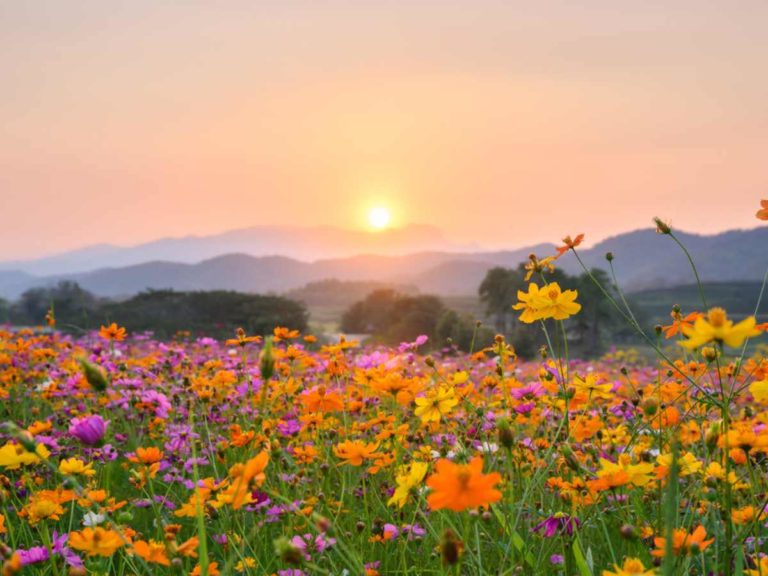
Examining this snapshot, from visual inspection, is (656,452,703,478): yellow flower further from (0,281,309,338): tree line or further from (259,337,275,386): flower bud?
(0,281,309,338): tree line

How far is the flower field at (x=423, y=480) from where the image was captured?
1337mm

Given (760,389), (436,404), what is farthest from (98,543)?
(760,389)

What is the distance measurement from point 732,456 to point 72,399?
4844 mm

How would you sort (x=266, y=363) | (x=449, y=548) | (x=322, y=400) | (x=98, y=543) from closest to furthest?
(x=449, y=548) → (x=266, y=363) → (x=98, y=543) → (x=322, y=400)

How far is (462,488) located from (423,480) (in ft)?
3.54

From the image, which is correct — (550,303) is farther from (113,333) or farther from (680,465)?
(113,333)

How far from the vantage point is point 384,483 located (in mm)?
3164

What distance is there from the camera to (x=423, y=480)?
2111 millimetres

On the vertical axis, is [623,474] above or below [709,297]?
above

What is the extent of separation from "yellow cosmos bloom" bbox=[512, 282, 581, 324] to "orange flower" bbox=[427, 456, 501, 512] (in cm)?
95

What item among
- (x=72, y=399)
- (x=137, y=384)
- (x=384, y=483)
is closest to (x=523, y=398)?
(x=384, y=483)

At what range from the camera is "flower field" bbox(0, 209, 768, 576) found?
1.34 m

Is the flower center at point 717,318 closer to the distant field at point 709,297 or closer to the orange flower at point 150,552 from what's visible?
the orange flower at point 150,552

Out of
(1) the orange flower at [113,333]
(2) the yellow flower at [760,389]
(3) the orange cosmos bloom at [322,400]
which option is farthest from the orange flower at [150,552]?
(1) the orange flower at [113,333]
